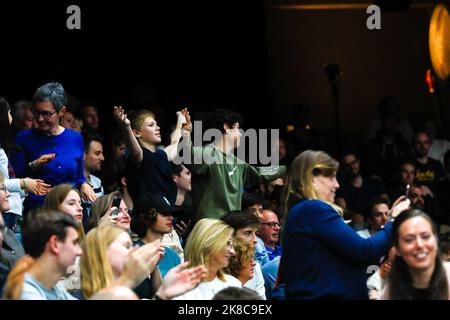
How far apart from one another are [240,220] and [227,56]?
536 centimetres

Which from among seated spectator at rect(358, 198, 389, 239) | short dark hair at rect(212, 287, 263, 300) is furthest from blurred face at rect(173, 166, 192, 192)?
short dark hair at rect(212, 287, 263, 300)

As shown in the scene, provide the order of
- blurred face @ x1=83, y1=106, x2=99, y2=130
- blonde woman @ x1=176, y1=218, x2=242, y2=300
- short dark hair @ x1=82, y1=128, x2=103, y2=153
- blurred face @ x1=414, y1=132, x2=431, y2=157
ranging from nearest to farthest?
blonde woman @ x1=176, y1=218, x2=242, y2=300 < short dark hair @ x1=82, y1=128, x2=103, y2=153 < blurred face @ x1=83, y1=106, x2=99, y2=130 < blurred face @ x1=414, y1=132, x2=431, y2=157

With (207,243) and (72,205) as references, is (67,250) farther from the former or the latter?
(72,205)

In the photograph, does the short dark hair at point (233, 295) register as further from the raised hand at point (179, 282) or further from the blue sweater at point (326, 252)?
the blue sweater at point (326, 252)

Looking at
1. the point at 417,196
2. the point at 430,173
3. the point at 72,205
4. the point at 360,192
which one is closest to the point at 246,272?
the point at 72,205

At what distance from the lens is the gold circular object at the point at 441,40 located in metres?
11.3

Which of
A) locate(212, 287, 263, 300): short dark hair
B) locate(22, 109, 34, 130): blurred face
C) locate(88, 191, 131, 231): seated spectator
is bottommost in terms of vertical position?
locate(212, 287, 263, 300): short dark hair

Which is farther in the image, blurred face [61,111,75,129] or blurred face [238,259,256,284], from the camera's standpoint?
blurred face [61,111,75,129]

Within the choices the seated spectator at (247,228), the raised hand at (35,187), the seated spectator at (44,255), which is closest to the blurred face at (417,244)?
the seated spectator at (44,255)

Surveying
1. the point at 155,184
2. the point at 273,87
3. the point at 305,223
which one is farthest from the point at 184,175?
the point at 273,87

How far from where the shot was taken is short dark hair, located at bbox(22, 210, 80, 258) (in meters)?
5.61

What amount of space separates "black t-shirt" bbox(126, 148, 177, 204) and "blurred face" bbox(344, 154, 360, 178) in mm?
3176

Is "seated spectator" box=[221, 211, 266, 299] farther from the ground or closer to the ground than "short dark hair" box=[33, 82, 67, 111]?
closer to the ground

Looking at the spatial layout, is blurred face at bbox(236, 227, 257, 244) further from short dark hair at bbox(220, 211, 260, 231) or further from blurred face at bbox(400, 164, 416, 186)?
blurred face at bbox(400, 164, 416, 186)
